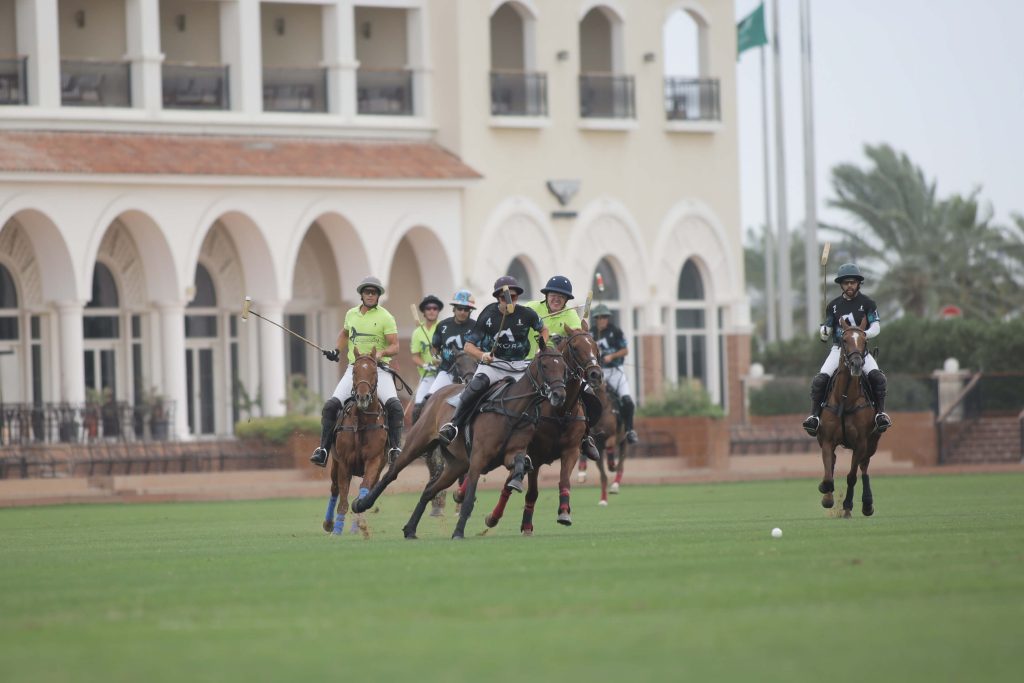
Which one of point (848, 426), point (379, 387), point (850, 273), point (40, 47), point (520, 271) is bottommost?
point (848, 426)

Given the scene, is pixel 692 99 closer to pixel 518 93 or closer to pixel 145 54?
pixel 518 93

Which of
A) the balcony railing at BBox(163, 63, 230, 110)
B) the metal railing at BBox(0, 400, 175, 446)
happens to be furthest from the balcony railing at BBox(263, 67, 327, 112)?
the metal railing at BBox(0, 400, 175, 446)

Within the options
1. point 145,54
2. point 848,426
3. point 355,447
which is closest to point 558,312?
point 355,447

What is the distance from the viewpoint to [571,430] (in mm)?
18266

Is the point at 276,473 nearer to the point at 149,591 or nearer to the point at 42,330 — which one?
the point at 42,330

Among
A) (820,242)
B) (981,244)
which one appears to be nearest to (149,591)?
(981,244)

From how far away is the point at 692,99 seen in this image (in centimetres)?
5084

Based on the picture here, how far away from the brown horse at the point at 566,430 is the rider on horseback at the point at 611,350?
350 inches

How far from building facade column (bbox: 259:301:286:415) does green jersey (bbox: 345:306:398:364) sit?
23.8 m

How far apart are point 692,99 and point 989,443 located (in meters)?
12.6

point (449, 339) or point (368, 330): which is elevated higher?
point (368, 330)

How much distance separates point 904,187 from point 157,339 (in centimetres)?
3309

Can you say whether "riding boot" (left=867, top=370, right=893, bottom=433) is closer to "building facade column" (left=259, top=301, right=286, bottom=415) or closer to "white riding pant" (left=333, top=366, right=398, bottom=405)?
"white riding pant" (left=333, top=366, right=398, bottom=405)

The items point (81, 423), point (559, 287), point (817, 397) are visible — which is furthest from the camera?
point (81, 423)
